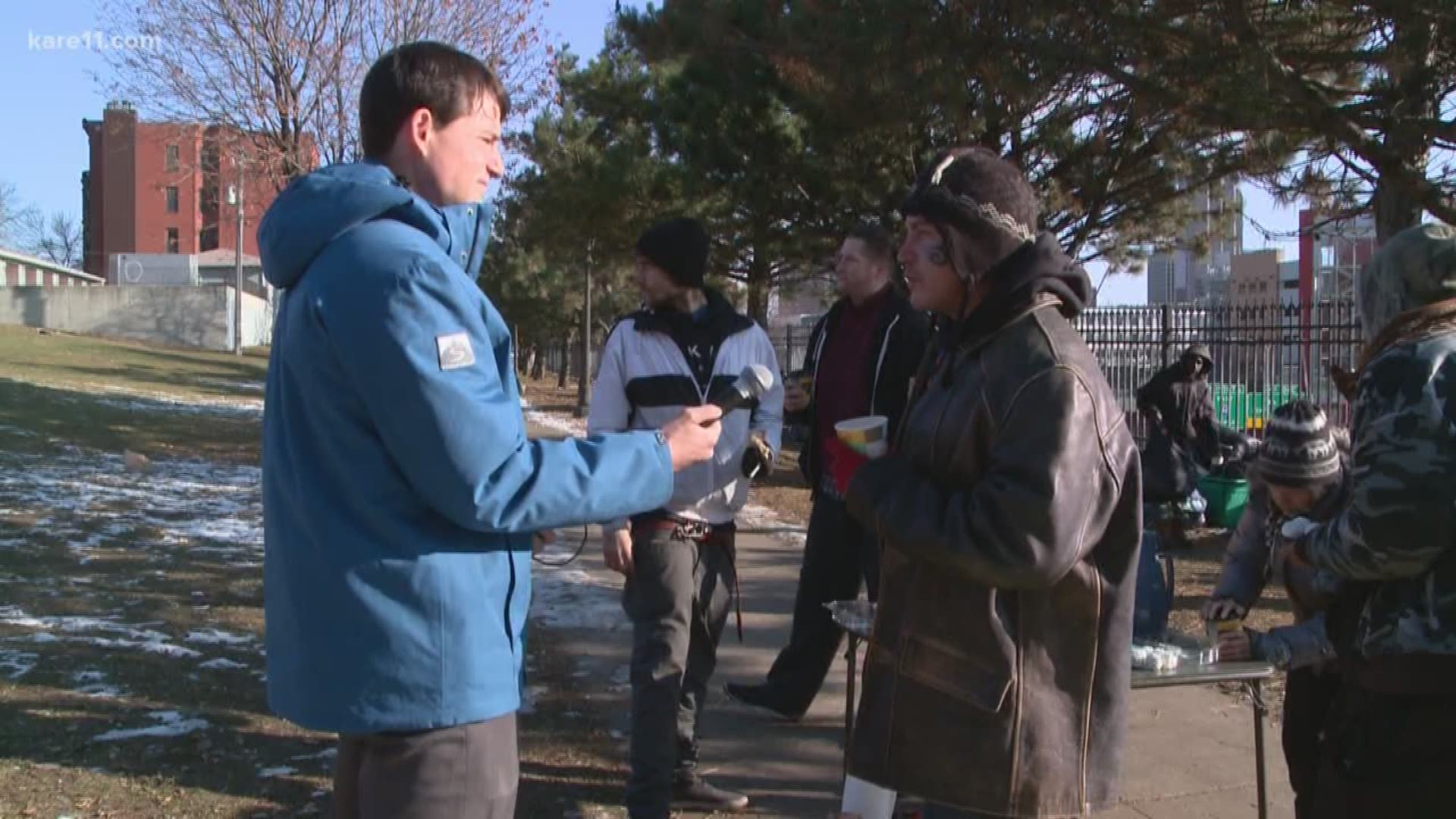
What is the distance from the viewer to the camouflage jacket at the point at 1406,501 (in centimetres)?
226

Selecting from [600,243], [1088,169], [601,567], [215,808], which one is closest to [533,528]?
[215,808]

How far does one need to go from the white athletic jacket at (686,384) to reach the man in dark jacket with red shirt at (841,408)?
25.1 inches

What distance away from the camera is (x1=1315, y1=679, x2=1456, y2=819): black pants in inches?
92.4

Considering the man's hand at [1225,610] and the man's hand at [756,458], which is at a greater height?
the man's hand at [756,458]

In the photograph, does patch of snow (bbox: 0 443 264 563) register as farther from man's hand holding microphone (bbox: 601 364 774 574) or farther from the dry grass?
man's hand holding microphone (bbox: 601 364 774 574)

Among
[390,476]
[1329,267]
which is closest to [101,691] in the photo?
[390,476]

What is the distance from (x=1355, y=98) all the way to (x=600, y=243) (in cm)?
1180

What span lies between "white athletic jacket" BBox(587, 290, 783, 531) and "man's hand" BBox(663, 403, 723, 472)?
1.59 metres

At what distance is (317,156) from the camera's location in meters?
18.9

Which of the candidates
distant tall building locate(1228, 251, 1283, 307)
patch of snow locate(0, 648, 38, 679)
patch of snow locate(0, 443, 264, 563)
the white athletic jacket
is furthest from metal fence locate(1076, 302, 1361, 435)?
patch of snow locate(0, 648, 38, 679)

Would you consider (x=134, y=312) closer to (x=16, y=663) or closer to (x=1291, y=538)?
(x=16, y=663)

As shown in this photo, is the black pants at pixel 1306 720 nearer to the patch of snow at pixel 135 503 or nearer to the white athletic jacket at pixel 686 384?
the white athletic jacket at pixel 686 384

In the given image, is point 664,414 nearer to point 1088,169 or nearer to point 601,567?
point 601,567

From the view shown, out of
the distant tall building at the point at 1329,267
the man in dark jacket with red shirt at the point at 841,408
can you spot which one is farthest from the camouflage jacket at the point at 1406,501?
the distant tall building at the point at 1329,267
